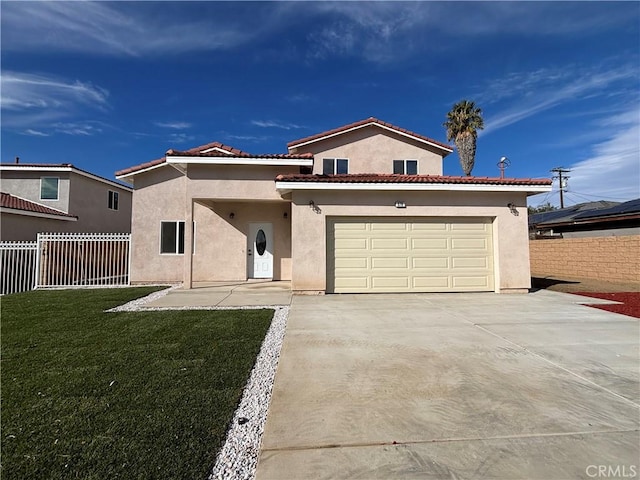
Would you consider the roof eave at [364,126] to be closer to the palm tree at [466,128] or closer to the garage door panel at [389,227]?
the garage door panel at [389,227]

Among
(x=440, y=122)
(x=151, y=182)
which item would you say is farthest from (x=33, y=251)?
(x=440, y=122)

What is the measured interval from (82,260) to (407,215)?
13.1 meters

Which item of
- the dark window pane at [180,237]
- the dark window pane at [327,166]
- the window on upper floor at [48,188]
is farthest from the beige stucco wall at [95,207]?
the dark window pane at [327,166]

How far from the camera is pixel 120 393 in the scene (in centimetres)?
340

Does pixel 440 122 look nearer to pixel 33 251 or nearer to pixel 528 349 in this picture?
pixel 528 349

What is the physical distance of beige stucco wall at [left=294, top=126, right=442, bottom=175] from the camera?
15.7 meters

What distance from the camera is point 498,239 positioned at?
1048cm

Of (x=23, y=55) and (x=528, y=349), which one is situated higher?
(x=23, y=55)

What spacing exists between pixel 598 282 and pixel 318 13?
16715 millimetres

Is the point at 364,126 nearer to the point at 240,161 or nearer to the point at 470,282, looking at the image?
the point at 240,161

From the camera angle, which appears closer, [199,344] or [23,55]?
[199,344]

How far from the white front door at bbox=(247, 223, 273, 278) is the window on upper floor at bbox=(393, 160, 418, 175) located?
7.06 meters

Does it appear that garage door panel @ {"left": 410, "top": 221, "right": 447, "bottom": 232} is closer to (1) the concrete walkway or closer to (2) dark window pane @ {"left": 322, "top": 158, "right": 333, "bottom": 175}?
(1) the concrete walkway

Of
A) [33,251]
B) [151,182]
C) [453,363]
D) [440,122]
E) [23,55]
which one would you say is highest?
[440,122]
